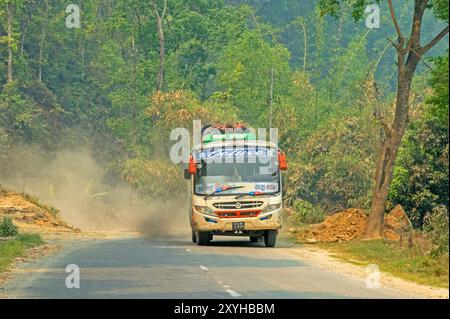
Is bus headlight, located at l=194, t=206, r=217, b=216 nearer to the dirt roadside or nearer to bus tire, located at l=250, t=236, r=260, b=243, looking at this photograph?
the dirt roadside

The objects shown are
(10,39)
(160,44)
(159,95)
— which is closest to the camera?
(159,95)

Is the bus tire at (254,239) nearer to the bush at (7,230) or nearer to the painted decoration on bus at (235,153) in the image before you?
the painted decoration on bus at (235,153)

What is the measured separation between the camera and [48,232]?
47750 millimetres

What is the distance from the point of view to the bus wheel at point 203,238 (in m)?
37.5

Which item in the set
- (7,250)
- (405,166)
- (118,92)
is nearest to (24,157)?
(118,92)

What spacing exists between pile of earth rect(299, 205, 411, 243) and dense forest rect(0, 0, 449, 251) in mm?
17464

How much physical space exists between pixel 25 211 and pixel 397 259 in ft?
80.0

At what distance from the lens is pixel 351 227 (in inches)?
1652

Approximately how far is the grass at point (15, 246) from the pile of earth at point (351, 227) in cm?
930

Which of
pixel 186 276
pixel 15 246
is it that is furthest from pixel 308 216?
pixel 186 276

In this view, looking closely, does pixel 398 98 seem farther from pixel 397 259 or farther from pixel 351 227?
pixel 397 259

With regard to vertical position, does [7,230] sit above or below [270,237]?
below
